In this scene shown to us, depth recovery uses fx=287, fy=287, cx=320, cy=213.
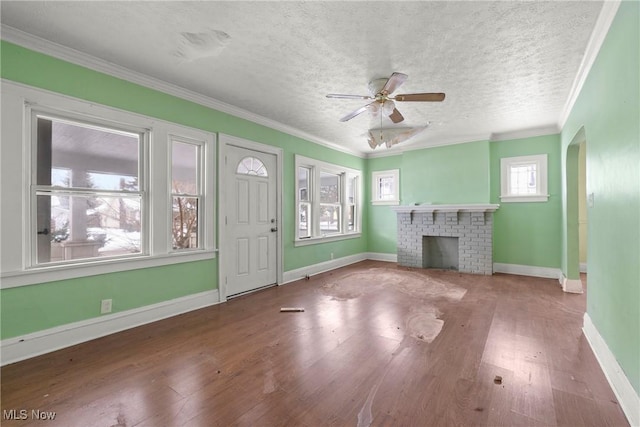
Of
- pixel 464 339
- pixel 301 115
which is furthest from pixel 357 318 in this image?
pixel 301 115

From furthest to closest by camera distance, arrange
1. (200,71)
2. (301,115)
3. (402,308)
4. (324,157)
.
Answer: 1. (324,157)
2. (301,115)
3. (402,308)
4. (200,71)

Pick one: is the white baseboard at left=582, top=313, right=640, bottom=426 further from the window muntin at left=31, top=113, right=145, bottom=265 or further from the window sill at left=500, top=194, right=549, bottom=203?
the window muntin at left=31, top=113, right=145, bottom=265

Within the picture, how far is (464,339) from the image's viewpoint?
2.65m

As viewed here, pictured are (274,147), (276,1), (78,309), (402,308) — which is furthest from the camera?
(274,147)

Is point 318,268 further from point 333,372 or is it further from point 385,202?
point 333,372

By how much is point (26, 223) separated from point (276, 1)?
2653 mm

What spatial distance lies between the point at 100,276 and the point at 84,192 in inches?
32.1

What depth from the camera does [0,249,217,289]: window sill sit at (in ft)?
7.60

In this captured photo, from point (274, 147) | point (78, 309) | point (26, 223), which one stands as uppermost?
point (274, 147)

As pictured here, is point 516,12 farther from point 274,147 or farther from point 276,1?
point 274,147

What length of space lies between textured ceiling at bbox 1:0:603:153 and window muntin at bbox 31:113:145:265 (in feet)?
2.54

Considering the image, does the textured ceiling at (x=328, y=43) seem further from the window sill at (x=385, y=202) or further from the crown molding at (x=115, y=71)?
the window sill at (x=385, y=202)

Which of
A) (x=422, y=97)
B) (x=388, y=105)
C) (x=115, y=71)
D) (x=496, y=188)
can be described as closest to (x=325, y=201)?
(x=388, y=105)

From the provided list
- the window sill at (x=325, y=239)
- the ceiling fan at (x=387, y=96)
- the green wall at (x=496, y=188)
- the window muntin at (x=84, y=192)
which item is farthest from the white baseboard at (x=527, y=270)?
the window muntin at (x=84, y=192)
